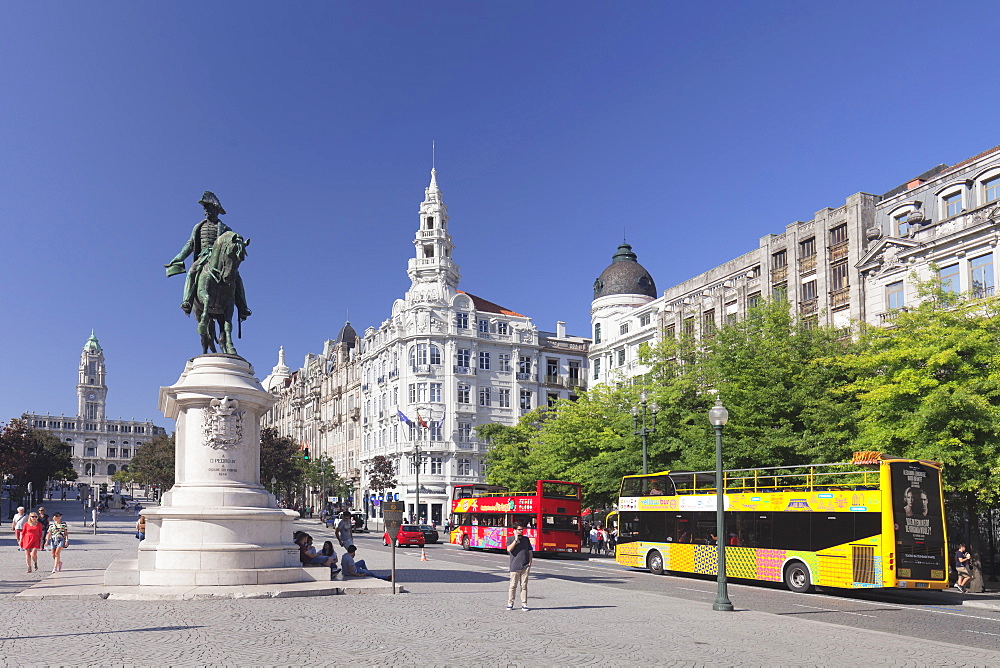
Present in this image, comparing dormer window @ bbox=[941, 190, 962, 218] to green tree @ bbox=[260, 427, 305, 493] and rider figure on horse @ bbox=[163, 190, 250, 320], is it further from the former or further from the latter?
green tree @ bbox=[260, 427, 305, 493]

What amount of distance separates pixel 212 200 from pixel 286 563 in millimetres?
9926

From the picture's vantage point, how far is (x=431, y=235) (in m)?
91.4

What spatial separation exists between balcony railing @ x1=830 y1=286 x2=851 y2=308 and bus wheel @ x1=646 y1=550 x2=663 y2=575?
22022mm

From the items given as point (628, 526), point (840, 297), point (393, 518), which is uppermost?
point (840, 297)

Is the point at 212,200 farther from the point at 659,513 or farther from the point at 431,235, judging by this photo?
the point at 431,235

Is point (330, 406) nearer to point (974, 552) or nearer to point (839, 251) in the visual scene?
point (839, 251)

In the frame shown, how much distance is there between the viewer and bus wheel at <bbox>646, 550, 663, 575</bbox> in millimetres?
33625

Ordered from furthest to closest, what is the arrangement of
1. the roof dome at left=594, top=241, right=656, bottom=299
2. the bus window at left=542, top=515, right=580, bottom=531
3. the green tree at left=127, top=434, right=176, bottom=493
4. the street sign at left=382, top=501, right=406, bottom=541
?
the green tree at left=127, top=434, right=176, bottom=493, the roof dome at left=594, top=241, right=656, bottom=299, the bus window at left=542, top=515, right=580, bottom=531, the street sign at left=382, top=501, right=406, bottom=541

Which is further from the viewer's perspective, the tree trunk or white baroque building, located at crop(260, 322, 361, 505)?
white baroque building, located at crop(260, 322, 361, 505)

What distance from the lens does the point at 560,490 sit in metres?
45.4

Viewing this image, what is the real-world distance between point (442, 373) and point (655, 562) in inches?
2172

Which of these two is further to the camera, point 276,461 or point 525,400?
point 525,400

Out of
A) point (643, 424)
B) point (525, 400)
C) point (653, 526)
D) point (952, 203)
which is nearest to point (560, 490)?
point (643, 424)

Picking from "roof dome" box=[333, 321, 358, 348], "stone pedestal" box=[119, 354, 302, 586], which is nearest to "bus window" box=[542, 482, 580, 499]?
"stone pedestal" box=[119, 354, 302, 586]
